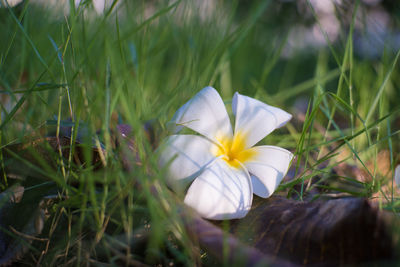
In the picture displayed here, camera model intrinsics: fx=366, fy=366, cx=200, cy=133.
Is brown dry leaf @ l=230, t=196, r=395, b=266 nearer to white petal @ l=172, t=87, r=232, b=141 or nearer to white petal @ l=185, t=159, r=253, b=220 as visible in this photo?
white petal @ l=185, t=159, r=253, b=220

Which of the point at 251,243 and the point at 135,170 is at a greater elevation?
the point at 135,170

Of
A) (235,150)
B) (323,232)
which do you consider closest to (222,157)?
(235,150)

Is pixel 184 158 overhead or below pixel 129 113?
below

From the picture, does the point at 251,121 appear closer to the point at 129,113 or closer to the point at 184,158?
the point at 184,158

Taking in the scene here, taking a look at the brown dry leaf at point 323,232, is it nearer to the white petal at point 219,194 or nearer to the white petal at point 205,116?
the white petal at point 219,194

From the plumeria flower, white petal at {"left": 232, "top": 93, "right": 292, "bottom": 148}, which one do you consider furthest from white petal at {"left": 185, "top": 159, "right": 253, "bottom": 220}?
white petal at {"left": 232, "top": 93, "right": 292, "bottom": 148}

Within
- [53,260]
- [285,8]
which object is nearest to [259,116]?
[53,260]

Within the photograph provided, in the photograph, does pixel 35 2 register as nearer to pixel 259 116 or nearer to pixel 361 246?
pixel 259 116
